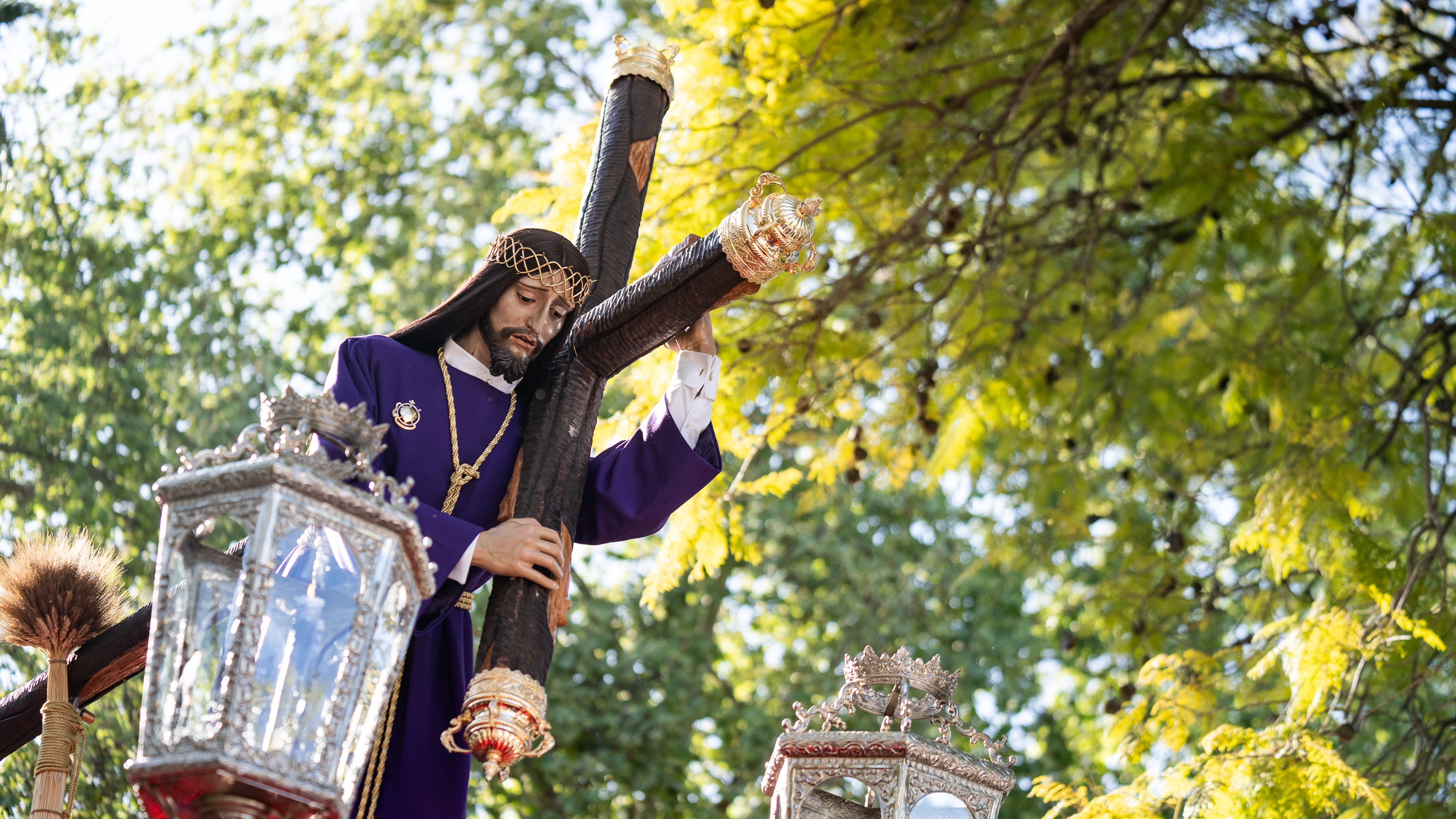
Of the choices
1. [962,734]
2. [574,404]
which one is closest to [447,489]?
[574,404]

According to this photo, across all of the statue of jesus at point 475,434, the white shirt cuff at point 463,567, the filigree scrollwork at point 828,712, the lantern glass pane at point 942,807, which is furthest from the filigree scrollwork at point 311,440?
the lantern glass pane at point 942,807

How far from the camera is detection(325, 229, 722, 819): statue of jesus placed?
11.0 ft

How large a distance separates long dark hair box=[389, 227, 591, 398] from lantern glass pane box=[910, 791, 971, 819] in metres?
1.37

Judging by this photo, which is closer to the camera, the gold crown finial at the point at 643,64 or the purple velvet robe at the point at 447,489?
the purple velvet robe at the point at 447,489

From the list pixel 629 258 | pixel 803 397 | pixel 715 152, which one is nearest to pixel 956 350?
pixel 803 397

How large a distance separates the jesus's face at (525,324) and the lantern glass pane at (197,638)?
1.04 meters

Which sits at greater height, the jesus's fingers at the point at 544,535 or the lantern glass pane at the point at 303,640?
the jesus's fingers at the point at 544,535

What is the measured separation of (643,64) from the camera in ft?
13.5

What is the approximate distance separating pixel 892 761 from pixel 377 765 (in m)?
1.20

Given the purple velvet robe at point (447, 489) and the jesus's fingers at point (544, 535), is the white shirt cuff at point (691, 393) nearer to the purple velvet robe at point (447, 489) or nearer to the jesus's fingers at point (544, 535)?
the purple velvet robe at point (447, 489)

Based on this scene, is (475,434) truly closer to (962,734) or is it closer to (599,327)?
(599,327)

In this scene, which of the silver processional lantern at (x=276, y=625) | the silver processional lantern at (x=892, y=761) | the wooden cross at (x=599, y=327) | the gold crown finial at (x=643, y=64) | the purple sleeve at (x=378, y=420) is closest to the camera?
the silver processional lantern at (x=276, y=625)

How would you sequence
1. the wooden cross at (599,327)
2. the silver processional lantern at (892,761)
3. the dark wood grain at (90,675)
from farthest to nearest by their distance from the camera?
the silver processional lantern at (892,761) < the dark wood grain at (90,675) < the wooden cross at (599,327)

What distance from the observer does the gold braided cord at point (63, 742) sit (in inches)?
133
